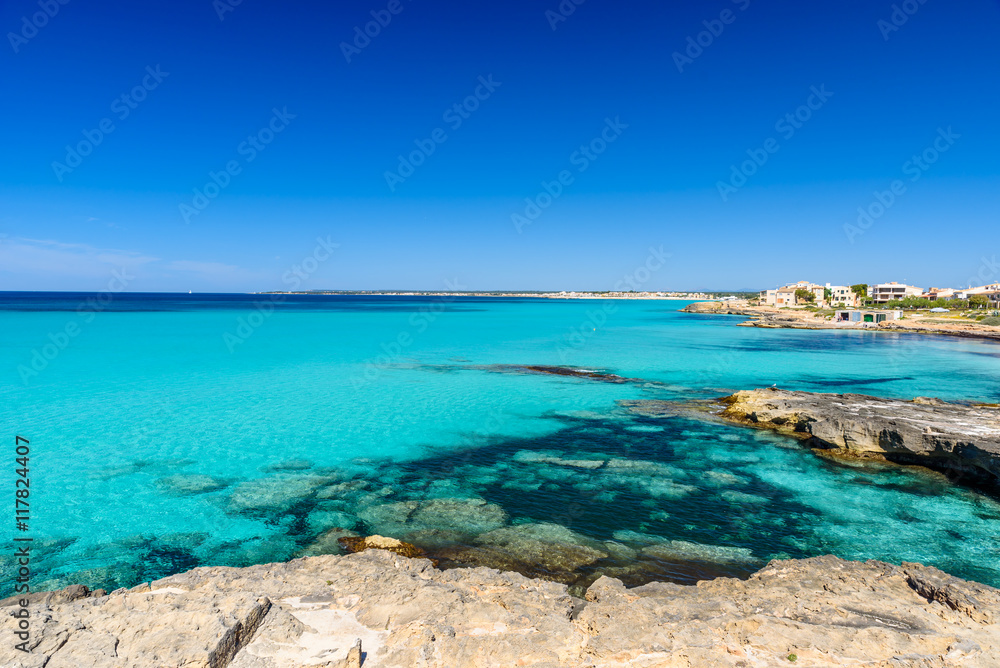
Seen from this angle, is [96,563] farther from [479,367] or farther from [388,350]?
[388,350]

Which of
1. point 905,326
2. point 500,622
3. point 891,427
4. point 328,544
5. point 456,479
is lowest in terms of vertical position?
point 456,479

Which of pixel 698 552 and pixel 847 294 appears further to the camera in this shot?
pixel 847 294

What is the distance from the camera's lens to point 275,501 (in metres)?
13.8

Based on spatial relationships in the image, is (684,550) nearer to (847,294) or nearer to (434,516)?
(434,516)

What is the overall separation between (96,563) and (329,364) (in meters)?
28.2

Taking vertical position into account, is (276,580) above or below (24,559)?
above

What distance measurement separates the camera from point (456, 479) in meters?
15.6

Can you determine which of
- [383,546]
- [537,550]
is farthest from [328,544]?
[537,550]

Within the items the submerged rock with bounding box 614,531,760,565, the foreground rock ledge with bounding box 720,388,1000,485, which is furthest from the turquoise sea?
the foreground rock ledge with bounding box 720,388,1000,485

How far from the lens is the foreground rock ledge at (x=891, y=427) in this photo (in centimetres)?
1530

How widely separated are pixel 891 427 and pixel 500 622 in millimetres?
16076

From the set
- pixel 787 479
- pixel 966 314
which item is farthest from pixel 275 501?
pixel 966 314

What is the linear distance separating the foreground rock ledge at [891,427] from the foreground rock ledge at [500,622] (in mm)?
8700

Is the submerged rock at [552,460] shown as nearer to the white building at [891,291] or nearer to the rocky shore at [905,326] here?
the rocky shore at [905,326]
